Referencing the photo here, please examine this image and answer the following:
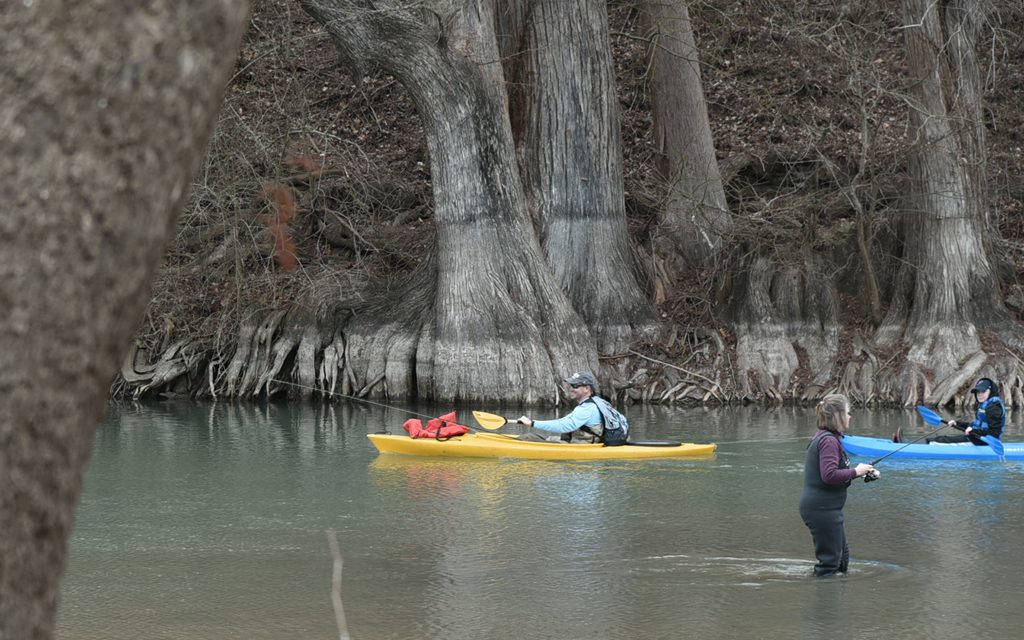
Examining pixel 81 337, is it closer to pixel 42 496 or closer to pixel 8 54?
pixel 42 496

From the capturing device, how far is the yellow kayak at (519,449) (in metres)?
13.5

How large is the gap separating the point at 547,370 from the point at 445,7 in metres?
5.29

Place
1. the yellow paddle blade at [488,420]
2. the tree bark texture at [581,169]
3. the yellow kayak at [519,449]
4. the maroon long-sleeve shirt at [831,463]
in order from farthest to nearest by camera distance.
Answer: the tree bark texture at [581,169]
the yellow paddle blade at [488,420]
the yellow kayak at [519,449]
the maroon long-sleeve shirt at [831,463]

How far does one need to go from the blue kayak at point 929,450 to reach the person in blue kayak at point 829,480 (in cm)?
553

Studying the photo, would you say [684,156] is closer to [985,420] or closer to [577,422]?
[577,422]

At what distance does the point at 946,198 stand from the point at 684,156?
4.34 m

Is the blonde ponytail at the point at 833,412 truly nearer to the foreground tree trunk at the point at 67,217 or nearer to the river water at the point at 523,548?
the river water at the point at 523,548

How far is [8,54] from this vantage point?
6.80 ft

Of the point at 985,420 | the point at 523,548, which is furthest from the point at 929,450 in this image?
the point at 523,548

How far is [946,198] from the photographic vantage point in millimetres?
19406

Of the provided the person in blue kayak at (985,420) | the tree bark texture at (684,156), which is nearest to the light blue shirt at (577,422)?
the person in blue kayak at (985,420)

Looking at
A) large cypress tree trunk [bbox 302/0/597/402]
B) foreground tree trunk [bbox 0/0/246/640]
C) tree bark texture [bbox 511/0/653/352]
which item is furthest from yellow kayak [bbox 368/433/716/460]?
foreground tree trunk [bbox 0/0/246/640]

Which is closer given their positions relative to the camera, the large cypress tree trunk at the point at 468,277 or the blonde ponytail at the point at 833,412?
the blonde ponytail at the point at 833,412

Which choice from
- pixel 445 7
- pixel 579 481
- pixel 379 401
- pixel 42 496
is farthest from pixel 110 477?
pixel 42 496
